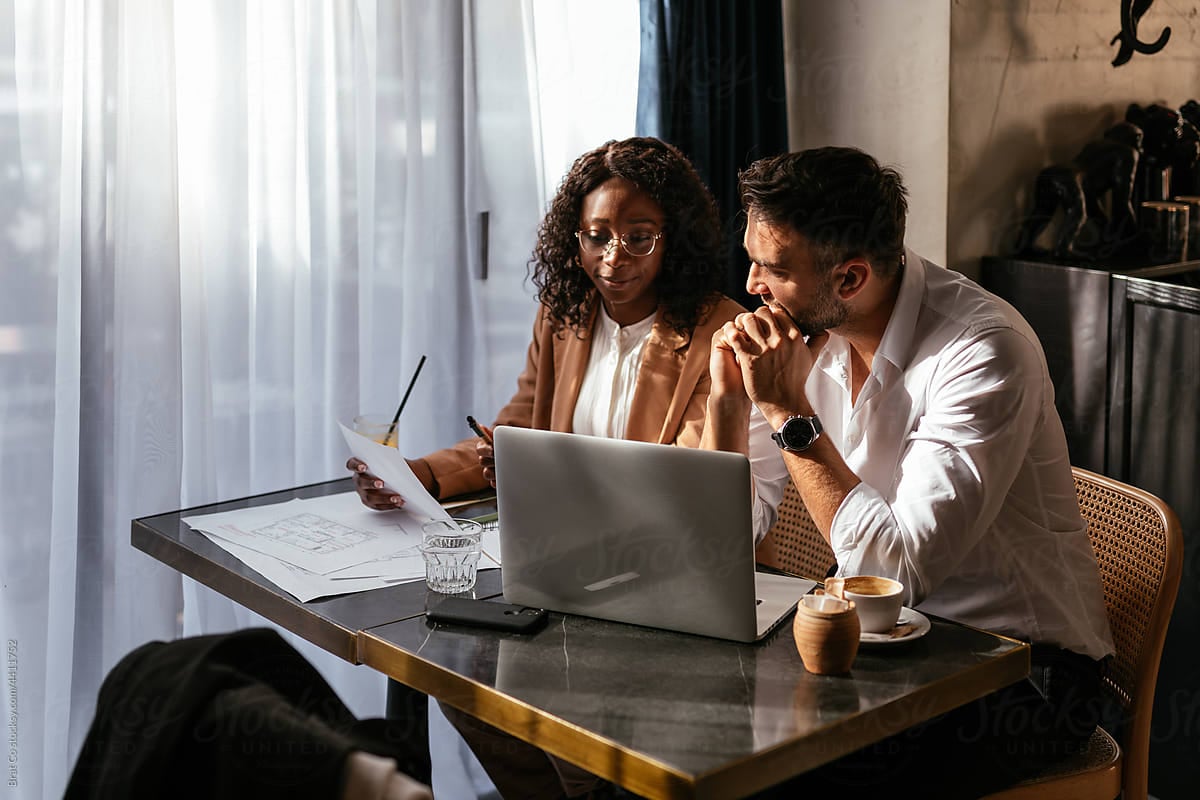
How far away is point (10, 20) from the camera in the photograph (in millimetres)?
2010

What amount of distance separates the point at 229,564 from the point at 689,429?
818mm

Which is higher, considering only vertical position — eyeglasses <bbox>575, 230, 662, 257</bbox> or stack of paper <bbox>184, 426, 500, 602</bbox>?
eyeglasses <bbox>575, 230, 662, 257</bbox>

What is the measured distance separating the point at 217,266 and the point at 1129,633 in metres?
1.65

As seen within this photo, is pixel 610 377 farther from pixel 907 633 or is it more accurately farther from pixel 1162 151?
pixel 1162 151

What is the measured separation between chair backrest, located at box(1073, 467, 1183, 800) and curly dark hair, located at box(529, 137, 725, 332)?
2.61 feet

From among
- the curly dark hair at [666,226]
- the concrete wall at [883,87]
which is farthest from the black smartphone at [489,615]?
the concrete wall at [883,87]

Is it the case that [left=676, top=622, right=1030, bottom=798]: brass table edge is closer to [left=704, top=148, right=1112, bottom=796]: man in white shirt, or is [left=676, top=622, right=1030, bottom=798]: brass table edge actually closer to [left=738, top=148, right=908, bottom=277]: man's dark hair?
[left=704, top=148, right=1112, bottom=796]: man in white shirt

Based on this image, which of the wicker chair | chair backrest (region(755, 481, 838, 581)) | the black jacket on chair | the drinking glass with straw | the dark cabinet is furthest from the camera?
the dark cabinet

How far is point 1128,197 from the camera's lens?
280cm

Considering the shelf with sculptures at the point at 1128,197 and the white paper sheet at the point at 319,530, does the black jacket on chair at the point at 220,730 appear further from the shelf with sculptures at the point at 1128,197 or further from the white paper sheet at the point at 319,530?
the shelf with sculptures at the point at 1128,197

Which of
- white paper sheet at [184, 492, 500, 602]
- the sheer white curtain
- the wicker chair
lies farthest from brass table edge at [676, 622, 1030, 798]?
the sheer white curtain

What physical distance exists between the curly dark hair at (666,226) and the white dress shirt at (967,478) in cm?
56

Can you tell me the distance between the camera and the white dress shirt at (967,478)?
155 cm

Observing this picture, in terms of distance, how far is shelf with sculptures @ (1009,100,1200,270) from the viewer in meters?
2.78
